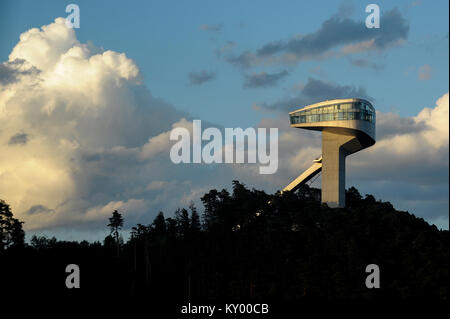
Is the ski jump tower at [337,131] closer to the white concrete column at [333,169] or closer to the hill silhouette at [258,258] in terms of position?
the white concrete column at [333,169]

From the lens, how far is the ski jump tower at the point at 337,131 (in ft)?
442

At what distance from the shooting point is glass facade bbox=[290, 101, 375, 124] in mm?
134625

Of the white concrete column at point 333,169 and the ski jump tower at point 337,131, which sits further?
the white concrete column at point 333,169

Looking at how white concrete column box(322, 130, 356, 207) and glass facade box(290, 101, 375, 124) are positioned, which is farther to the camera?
white concrete column box(322, 130, 356, 207)

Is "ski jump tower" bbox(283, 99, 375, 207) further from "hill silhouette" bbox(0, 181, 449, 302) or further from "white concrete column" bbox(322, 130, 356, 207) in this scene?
"hill silhouette" bbox(0, 181, 449, 302)

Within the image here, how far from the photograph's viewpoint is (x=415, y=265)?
11431cm

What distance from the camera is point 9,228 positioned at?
429 ft

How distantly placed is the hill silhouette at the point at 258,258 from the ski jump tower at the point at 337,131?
4.73 metres

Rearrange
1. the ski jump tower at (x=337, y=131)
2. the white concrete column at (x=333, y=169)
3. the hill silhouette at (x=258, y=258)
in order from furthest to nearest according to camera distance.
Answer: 1. the white concrete column at (x=333, y=169)
2. the ski jump tower at (x=337, y=131)
3. the hill silhouette at (x=258, y=258)

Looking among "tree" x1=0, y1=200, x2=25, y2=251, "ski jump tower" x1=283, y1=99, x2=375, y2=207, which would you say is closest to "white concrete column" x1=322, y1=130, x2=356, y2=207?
"ski jump tower" x1=283, y1=99, x2=375, y2=207

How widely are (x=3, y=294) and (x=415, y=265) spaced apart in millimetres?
64382

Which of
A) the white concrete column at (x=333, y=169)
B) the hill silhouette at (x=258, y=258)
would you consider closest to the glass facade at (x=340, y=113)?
the white concrete column at (x=333, y=169)
